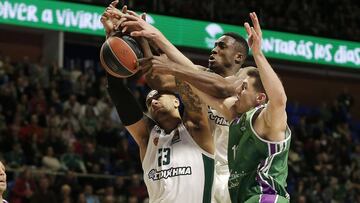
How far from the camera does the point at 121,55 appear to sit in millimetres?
4988

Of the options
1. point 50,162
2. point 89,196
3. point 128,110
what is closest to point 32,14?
point 50,162

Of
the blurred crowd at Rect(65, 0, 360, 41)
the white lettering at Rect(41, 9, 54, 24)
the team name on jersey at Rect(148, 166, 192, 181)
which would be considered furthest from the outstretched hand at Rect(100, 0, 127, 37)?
the blurred crowd at Rect(65, 0, 360, 41)

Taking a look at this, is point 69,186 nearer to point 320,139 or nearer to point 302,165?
point 302,165

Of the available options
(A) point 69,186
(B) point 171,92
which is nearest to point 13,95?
(A) point 69,186

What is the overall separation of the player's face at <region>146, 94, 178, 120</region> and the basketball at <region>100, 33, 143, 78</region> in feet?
1.53

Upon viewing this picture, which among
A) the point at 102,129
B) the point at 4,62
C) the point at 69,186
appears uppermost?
the point at 4,62

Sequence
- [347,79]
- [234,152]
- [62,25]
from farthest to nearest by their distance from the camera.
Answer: [347,79]
[62,25]
[234,152]

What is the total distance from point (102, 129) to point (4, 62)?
2508 millimetres

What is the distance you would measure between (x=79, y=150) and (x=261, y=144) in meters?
9.78

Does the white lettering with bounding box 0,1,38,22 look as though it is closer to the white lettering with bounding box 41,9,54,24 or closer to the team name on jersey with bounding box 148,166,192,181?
the white lettering with bounding box 41,9,54,24

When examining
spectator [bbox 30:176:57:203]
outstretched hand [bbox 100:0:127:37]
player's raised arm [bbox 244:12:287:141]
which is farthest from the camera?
spectator [bbox 30:176:57:203]

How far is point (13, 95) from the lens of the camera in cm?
1421

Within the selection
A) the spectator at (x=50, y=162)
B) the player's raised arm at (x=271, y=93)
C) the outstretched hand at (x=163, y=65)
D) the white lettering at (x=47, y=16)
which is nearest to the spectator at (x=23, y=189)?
the spectator at (x=50, y=162)

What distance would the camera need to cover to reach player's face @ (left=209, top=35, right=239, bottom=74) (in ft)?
19.5
